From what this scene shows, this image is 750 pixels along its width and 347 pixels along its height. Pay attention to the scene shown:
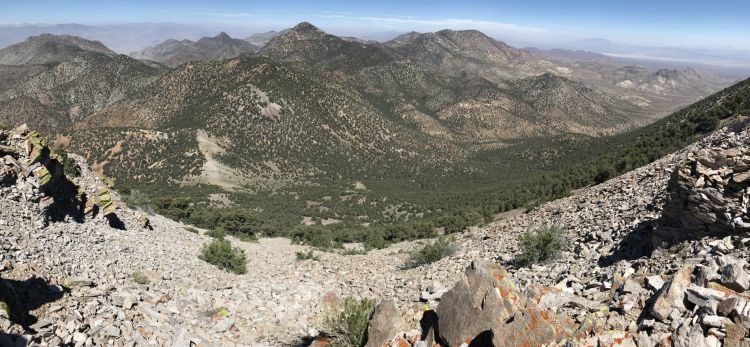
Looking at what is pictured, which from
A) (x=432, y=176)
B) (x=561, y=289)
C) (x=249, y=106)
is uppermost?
(x=561, y=289)

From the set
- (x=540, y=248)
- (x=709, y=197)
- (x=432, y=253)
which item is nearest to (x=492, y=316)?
(x=709, y=197)

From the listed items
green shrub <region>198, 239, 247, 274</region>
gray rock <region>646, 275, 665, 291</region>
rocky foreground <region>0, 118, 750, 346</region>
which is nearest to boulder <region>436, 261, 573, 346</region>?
rocky foreground <region>0, 118, 750, 346</region>

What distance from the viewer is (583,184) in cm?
3772

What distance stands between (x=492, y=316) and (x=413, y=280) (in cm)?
861

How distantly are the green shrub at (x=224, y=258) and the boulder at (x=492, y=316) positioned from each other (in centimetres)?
1383

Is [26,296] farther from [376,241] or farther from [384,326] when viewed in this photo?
[376,241]

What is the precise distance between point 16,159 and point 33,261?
246 inches

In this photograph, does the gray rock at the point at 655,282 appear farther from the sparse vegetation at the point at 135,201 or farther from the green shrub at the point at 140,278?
the sparse vegetation at the point at 135,201

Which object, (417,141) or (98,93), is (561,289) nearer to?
(417,141)

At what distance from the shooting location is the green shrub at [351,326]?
1077 centimetres

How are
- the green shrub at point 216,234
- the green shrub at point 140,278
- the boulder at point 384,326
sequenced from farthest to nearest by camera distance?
the green shrub at point 216,234 < the green shrub at point 140,278 < the boulder at point 384,326

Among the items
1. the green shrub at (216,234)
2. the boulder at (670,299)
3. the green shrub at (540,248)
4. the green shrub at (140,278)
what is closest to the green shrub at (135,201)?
the green shrub at (216,234)

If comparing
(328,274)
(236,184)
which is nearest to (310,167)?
(236,184)

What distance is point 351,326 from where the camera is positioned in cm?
1100
